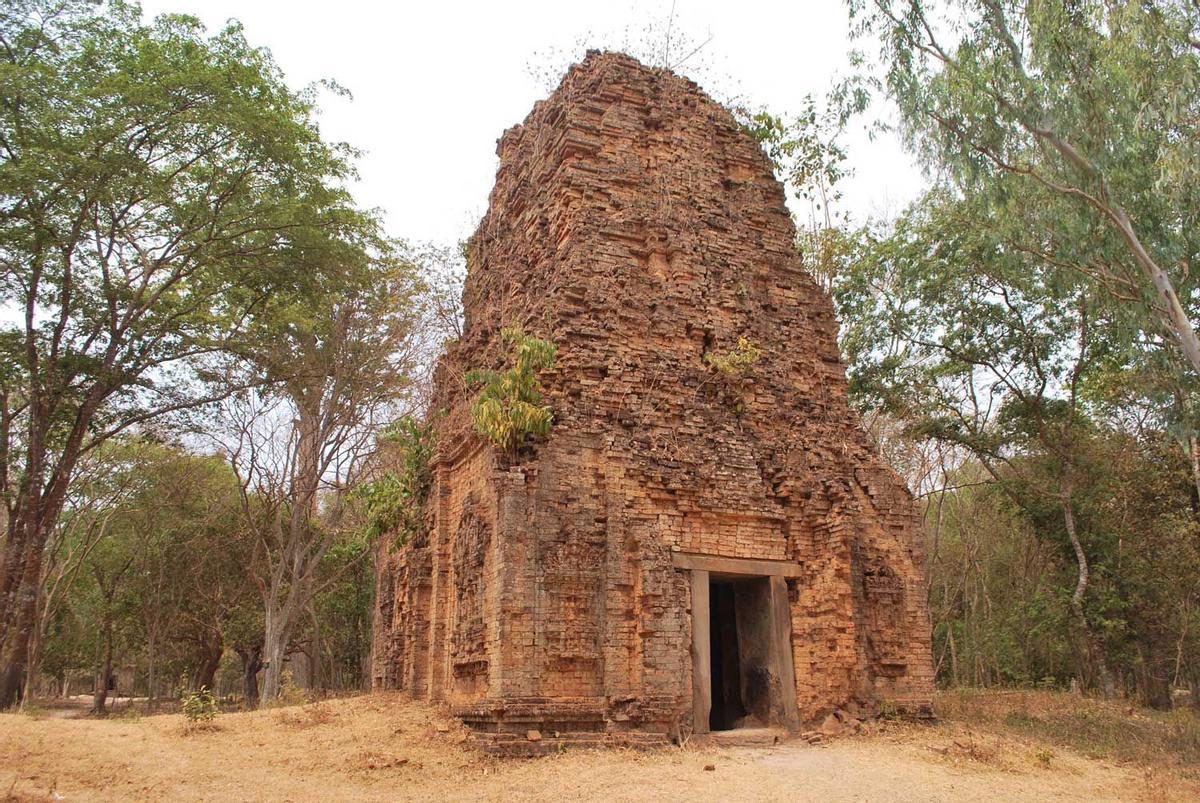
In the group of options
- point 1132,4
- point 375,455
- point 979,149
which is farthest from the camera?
point 375,455

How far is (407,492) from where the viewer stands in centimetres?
1429

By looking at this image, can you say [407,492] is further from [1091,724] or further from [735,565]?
[1091,724]

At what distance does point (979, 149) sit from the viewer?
12633 mm

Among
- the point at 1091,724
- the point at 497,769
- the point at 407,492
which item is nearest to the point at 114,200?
the point at 407,492

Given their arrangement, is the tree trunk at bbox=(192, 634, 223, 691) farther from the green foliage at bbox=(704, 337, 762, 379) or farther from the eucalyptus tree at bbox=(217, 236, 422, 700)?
the green foliage at bbox=(704, 337, 762, 379)

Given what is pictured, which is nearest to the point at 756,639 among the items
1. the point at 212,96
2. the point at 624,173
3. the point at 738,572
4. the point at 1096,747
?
the point at 738,572

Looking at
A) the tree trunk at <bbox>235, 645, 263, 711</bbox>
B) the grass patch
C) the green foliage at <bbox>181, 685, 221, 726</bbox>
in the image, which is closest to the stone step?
the grass patch

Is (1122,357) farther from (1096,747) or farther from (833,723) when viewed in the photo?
(833,723)

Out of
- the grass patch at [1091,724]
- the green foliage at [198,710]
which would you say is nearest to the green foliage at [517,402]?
the green foliage at [198,710]

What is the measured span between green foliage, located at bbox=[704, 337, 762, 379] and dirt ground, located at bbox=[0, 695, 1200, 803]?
478 cm

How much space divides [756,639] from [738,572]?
1057 millimetres

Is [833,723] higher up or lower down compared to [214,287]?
lower down

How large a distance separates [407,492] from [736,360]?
591cm

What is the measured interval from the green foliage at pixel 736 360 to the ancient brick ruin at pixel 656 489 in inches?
3.6
